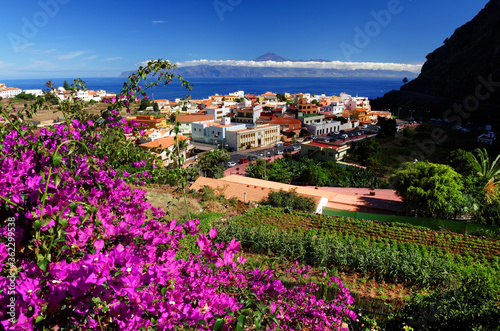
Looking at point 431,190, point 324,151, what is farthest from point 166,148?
point 324,151

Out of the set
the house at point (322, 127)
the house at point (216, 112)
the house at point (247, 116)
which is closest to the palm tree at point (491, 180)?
the house at point (322, 127)

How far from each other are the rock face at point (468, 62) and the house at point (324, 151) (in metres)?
55.9

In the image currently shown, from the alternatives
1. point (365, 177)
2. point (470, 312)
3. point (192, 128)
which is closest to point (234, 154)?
point (192, 128)

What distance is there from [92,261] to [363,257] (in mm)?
10162

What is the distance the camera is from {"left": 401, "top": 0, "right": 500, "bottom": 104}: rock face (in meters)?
71.8

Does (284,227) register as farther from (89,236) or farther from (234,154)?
(234,154)

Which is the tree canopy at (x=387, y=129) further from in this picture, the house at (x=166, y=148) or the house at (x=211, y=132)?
the house at (x=166, y=148)

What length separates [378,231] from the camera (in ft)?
46.9

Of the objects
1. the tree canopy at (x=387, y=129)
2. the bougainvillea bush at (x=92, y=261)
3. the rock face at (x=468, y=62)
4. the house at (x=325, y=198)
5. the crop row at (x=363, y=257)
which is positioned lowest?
the house at (x=325, y=198)

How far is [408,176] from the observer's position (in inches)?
753

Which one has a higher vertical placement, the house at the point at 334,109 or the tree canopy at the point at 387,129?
the house at the point at 334,109

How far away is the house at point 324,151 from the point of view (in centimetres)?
3416

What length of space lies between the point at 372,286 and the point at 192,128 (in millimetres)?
45987

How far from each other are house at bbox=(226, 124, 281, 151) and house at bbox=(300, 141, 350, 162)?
12.9 meters
